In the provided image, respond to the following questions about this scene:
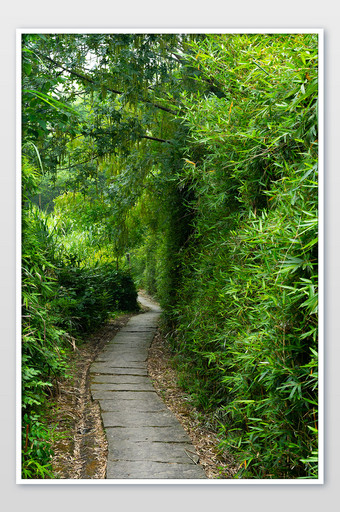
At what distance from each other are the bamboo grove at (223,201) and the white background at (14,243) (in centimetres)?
Answer: 10

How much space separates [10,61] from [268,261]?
69.6 inches

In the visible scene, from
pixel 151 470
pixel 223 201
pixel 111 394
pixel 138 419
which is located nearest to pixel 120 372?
pixel 111 394

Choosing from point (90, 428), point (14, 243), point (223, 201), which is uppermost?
point (223, 201)

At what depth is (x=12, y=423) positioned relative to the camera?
2016 mm

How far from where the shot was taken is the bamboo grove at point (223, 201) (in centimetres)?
177

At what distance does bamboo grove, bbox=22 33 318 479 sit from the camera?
1771mm

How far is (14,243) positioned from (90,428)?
57.7 inches

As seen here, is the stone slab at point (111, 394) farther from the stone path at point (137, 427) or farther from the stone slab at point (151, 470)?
the stone slab at point (151, 470)

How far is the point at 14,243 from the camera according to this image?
2111 millimetres

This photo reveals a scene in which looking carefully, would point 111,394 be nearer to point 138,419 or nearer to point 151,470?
point 138,419

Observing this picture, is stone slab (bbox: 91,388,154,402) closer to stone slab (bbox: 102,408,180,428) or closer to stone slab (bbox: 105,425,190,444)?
stone slab (bbox: 102,408,180,428)

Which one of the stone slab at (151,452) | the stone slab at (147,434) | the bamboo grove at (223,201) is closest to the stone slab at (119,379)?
the bamboo grove at (223,201)
